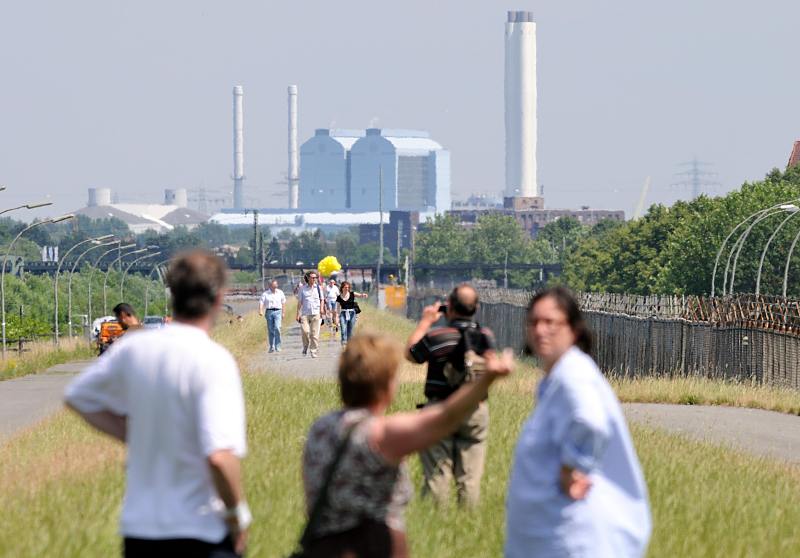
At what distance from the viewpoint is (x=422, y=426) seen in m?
5.82

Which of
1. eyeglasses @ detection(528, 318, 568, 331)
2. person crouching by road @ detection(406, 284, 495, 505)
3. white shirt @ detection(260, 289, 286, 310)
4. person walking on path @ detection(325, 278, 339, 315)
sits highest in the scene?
eyeglasses @ detection(528, 318, 568, 331)

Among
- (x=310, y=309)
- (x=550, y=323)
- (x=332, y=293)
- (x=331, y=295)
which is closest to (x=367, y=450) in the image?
(x=550, y=323)

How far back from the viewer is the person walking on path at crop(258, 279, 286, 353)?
119ft

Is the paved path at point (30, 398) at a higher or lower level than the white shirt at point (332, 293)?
lower

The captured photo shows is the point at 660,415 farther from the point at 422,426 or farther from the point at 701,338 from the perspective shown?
the point at 422,426

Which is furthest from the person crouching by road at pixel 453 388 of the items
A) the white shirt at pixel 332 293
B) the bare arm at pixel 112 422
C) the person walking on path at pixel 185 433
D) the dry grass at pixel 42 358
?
the dry grass at pixel 42 358

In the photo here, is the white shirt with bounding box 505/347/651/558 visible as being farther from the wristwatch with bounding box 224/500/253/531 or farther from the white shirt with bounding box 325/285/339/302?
the white shirt with bounding box 325/285/339/302

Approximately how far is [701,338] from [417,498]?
23.4 meters

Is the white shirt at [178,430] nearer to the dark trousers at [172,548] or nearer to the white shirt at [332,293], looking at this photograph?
the dark trousers at [172,548]

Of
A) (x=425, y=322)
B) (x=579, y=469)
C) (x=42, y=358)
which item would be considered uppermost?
(x=425, y=322)

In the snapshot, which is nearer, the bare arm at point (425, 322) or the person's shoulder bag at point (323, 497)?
the person's shoulder bag at point (323, 497)

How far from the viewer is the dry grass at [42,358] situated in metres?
48.1

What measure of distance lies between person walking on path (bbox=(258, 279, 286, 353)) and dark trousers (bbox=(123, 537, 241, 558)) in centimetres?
2902

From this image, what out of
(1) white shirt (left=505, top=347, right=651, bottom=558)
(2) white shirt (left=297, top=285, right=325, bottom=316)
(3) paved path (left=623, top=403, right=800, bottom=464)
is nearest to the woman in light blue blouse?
(1) white shirt (left=505, top=347, right=651, bottom=558)
